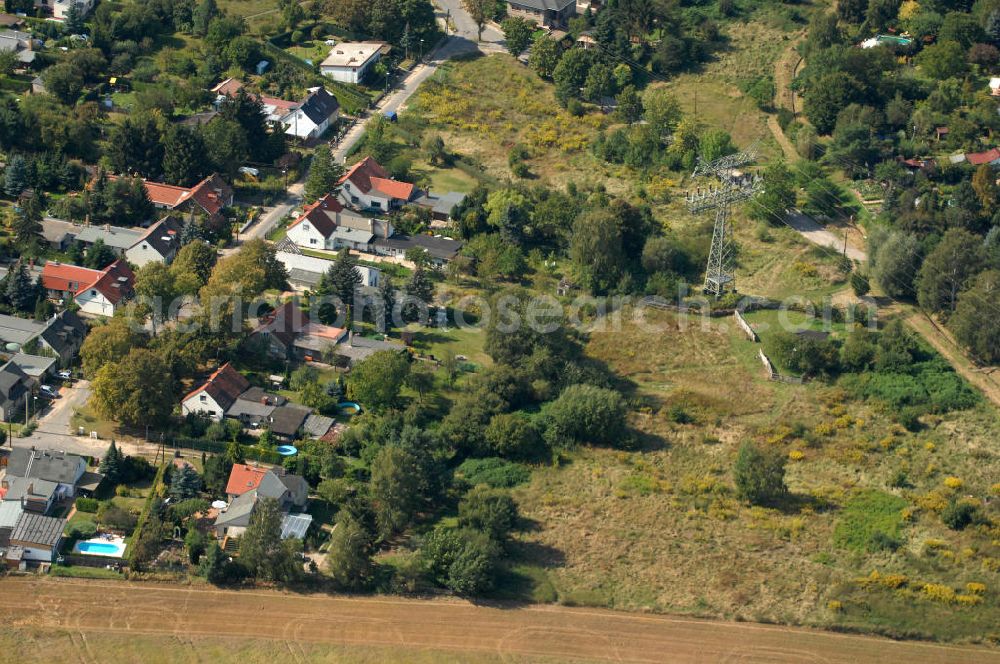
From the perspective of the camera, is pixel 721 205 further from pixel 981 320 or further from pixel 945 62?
pixel 945 62

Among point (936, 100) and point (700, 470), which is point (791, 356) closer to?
point (700, 470)

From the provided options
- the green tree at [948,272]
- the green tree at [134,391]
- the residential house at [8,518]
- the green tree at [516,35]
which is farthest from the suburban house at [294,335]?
the green tree at [516,35]

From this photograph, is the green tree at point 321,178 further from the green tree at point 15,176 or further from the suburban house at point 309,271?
the green tree at point 15,176

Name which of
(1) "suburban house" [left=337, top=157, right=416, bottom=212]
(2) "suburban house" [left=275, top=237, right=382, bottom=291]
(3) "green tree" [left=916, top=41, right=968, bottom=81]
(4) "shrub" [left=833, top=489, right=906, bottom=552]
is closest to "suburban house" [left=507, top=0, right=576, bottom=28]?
(1) "suburban house" [left=337, top=157, right=416, bottom=212]

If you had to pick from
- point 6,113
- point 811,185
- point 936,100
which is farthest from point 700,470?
point 6,113

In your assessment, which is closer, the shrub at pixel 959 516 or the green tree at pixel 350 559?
the green tree at pixel 350 559

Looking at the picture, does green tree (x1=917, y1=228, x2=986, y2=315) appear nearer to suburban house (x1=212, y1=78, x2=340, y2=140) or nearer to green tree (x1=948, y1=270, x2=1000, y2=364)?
green tree (x1=948, y1=270, x2=1000, y2=364)

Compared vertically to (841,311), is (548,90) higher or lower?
higher
